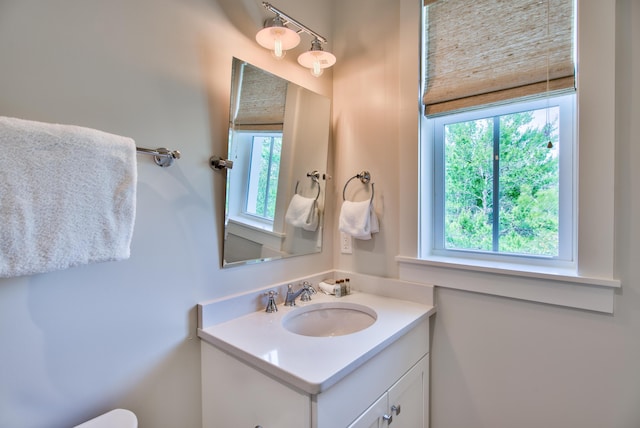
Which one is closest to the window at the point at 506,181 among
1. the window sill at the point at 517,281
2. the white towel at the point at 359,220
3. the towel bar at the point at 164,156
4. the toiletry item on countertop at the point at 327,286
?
the window sill at the point at 517,281

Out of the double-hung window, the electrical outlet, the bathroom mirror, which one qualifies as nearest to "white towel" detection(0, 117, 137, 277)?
the bathroom mirror

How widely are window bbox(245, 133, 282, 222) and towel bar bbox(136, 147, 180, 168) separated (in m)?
0.31

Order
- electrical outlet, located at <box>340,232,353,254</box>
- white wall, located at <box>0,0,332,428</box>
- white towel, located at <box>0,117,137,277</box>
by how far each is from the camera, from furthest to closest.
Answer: electrical outlet, located at <box>340,232,353,254</box> < white wall, located at <box>0,0,332,428</box> < white towel, located at <box>0,117,137,277</box>

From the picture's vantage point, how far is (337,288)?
4.83 feet

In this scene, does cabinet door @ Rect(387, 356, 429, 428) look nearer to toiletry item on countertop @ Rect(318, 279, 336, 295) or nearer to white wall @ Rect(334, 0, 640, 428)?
white wall @ Rect(334, 0, 640, 428)

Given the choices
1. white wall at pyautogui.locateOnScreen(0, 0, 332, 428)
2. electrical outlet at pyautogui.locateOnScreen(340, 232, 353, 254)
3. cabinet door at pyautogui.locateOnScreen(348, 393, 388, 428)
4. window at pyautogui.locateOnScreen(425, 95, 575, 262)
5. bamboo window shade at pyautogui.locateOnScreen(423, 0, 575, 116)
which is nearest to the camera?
white wall at pyautogui.locateOnScreen(0, 0, 332, 428)

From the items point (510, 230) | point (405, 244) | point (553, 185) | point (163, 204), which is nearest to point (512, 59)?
point (553, 185)

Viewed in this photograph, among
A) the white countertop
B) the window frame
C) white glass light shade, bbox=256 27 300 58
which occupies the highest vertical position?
white glass light shade, bbox=256 27 300 58

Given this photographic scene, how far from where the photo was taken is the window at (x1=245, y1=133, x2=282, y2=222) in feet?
4.09

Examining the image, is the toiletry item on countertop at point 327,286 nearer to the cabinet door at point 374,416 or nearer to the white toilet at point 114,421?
the cabinet door at point 374,416

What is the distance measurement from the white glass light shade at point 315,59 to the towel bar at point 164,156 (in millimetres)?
760

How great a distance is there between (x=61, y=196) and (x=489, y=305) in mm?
1474

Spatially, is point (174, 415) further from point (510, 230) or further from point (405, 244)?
point (510, 230)

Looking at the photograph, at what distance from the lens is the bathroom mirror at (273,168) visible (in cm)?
118
